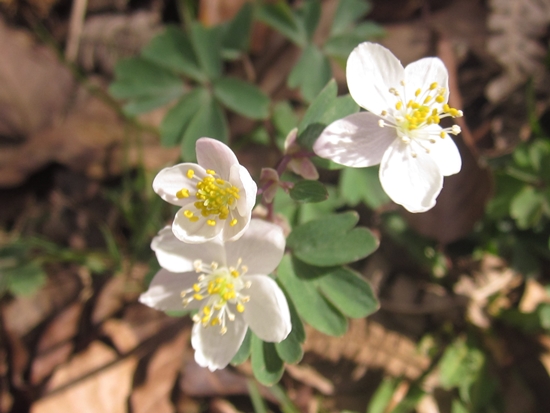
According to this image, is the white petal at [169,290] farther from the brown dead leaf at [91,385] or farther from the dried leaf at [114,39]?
the dried leaf at [114,39]

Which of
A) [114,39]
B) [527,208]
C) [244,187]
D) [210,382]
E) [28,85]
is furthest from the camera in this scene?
[114,39]

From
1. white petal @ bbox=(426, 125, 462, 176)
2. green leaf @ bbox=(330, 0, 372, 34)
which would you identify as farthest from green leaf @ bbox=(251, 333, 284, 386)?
green leaf @ bbox=(330, 0, 372, 34)

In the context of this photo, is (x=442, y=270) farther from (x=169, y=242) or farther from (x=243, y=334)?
(x=169, y=242)

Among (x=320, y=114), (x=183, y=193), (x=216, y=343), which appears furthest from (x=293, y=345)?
(x=320, y=114)

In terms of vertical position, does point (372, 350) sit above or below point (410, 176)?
below

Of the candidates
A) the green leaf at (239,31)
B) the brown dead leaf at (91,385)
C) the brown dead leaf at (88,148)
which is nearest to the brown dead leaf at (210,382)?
the brown dead leaf at (91,385)

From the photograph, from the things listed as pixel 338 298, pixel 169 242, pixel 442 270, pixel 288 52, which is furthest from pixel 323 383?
pixel 288 52

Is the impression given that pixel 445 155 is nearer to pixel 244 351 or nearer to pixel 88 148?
pixel 244 351
